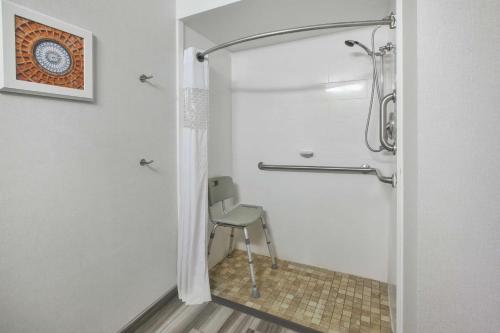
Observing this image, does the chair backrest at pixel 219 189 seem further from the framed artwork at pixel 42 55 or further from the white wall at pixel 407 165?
the white wall at pixel 407 165

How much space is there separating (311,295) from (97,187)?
1532 mm

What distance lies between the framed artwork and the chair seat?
114 centimetres

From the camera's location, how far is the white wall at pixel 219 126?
6.42 ft

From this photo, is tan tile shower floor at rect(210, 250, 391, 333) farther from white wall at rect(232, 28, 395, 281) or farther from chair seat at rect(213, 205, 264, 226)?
chair seat at rect(213, 205, 264, 226)

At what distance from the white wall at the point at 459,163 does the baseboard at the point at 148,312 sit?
1.44m

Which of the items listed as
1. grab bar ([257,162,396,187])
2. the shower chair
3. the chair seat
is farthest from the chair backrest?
grab bar ([257,162,396,187])

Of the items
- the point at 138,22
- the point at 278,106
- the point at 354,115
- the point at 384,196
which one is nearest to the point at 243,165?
the point at 278,106

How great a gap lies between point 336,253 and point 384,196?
611 millimetres

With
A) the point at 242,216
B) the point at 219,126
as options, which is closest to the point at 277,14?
the point at 219,126

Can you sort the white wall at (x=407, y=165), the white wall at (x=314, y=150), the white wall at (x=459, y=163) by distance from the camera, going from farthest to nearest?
the white wall at (x=314, y=150) → the white wall at (x=407, y=165) → the white wall at (x=459, y=163)

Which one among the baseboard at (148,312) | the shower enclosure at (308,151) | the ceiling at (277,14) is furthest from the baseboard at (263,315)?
the ceiling at (277,14)

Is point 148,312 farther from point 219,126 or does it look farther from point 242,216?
point 219,126

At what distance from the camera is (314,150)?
1.91 m

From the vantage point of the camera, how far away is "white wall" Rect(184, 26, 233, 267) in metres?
1.96
